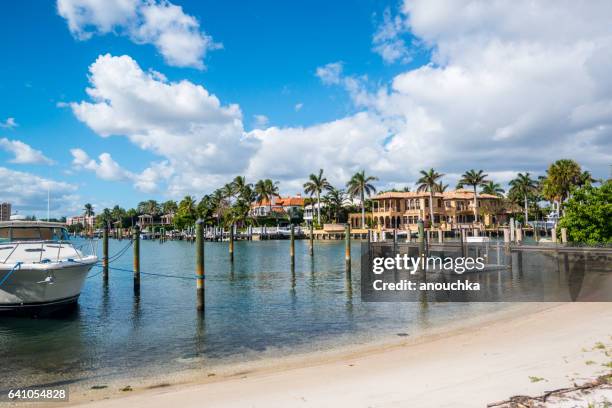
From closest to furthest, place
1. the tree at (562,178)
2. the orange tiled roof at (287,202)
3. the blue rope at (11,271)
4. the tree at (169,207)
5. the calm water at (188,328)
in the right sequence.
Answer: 1. the calm water at (188,328)
2. the blue rope at (11,271)
3. the tree at (562,178)
4. the orange tiled roof at (287,202)
5. the tree at (169,207)

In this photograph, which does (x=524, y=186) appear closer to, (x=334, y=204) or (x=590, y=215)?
(x=334, y=204)

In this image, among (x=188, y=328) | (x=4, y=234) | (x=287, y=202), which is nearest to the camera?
(x=188, y=328)

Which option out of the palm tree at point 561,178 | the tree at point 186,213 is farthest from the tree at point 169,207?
the palm tree at point 561,178

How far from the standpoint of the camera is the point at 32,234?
21.0m

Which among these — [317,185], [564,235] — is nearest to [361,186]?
[317,185]

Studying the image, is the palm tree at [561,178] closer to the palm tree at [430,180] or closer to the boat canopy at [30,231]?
the palm tree at [430,180]

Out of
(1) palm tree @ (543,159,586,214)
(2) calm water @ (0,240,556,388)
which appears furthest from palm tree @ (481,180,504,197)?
(2) calm water @ (0,240,556,388)

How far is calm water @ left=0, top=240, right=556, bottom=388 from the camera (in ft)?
41.5

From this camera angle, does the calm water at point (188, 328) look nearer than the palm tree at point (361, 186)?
Yes

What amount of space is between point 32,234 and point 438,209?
8062 cm

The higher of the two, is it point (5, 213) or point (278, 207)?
point (278, 207)

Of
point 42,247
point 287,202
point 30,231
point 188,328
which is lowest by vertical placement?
point 188,328

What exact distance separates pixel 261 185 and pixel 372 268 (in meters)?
75.2

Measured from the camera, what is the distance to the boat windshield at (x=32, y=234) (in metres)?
20.5
